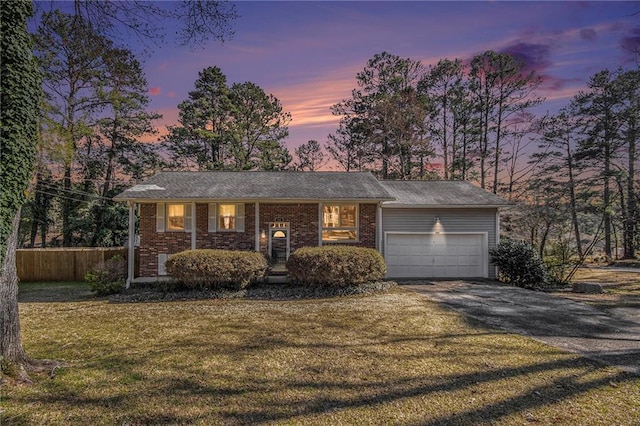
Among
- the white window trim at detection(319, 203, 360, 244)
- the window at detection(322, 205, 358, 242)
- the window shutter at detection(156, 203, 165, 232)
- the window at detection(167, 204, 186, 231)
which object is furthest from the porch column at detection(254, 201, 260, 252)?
the window shutter at detection(156, 203, 165, 232)

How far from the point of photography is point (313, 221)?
486 inches

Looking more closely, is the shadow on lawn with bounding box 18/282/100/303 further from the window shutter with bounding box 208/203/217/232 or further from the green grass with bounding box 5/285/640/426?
the window shutter with bounding box 208/203/217/232

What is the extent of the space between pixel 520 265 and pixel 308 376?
10885 millimetres

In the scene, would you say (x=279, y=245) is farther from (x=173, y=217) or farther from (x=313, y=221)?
(x=173, y=217)

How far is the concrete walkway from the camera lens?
17.6 feet

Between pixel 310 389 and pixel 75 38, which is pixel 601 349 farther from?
pixel 75 38

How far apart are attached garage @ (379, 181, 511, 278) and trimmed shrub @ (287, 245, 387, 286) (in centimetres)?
256

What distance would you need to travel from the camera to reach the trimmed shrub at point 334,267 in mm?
10188

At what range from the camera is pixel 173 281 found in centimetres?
1047

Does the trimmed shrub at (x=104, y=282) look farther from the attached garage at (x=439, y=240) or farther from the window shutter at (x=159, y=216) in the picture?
the attached garage at (x=439, y=240)

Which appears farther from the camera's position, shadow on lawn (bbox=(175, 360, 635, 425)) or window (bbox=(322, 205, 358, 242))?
window (bbox=(322, 205, 358, 242))

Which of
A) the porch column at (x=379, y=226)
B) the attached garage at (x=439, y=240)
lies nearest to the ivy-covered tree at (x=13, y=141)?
the porch column at (x=379, y=226)

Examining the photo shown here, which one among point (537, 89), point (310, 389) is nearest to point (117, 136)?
point (310, 389)

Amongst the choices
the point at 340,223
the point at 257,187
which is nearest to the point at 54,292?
the point at 257,187
